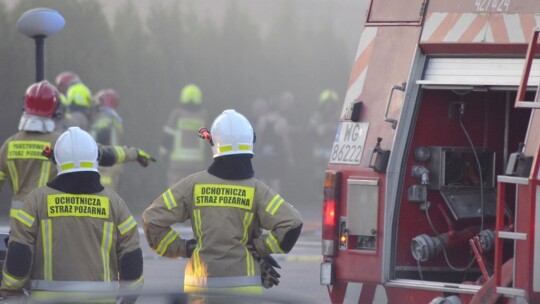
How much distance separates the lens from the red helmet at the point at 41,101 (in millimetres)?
9484

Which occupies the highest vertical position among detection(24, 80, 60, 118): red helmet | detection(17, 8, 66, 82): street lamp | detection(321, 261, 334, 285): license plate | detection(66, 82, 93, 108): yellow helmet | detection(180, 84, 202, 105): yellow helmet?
detection(17, 8, 66, 82): street lamp

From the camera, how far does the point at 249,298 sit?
445cm

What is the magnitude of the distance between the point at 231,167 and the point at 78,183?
2.49 feet

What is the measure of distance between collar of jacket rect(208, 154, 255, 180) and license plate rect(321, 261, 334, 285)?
0.96m

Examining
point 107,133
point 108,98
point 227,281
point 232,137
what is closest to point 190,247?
point 227,281

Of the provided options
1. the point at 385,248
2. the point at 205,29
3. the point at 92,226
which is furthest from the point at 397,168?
the point at 205,29

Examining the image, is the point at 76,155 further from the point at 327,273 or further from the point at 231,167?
the point at 327,273

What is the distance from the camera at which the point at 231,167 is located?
6977mm

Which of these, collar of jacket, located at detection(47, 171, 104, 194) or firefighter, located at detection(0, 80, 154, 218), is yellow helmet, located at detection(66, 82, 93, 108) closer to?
firefighter, located at detection(0, 80, 154, 218)

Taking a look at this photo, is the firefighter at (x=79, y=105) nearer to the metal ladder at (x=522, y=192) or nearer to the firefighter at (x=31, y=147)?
the firefighter at (x=31, y=147)

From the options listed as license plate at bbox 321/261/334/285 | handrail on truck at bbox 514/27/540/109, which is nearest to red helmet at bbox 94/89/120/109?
license plate at bbox 321/261/334/285

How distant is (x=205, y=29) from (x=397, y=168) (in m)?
15.1

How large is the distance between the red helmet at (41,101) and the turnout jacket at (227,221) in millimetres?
2691

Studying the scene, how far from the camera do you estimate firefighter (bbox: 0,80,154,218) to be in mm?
9234
